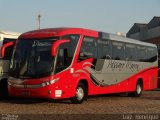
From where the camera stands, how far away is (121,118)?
1302 cm

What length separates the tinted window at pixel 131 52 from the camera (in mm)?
22684

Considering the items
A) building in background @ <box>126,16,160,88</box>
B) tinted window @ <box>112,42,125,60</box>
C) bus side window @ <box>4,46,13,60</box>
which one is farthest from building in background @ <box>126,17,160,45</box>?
bus side window @ <box>4,46,13,60</box>

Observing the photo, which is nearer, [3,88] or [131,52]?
[3,88]

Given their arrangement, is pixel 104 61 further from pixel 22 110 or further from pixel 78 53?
pixel 22 110

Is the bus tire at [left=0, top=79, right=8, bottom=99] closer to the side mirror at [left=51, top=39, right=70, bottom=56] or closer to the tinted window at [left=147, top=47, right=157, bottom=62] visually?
the side mirror at [left=51, top=39, right=70, bottom=56]

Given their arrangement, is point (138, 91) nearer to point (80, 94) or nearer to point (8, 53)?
point (80, 94)

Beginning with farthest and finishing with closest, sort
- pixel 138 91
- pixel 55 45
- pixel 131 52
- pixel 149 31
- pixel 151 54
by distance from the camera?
pixel 149 31, pixel 151 54, pixel 138 91, pixel 131 52, pixel 55 45

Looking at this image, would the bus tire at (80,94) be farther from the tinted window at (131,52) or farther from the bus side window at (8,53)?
the tinted window at (131,52)

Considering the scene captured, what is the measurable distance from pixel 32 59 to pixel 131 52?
297 inches

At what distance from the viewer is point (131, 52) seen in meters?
23.1

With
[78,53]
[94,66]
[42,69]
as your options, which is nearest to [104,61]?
[94,66]

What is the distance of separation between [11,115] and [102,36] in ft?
25.9

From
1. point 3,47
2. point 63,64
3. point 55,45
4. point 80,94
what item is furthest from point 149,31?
point 55,45

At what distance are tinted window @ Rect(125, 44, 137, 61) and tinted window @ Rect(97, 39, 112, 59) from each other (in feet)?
7.11
